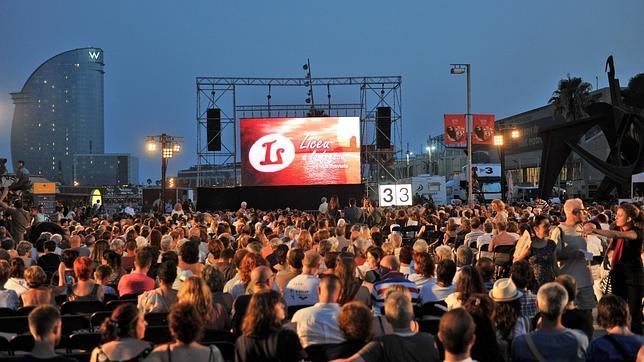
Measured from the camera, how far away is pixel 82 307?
6.74 m

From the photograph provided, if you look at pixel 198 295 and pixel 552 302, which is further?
pixel 198 295

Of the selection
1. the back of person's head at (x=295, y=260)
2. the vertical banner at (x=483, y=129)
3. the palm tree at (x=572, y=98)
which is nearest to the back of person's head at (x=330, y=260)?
the back of person's head at (x=295, y=260)

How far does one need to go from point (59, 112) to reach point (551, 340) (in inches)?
6443

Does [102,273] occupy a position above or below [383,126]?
below

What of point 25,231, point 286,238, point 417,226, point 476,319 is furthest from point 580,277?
point 25,231

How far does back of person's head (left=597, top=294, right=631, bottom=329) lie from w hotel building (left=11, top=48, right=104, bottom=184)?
14920 cm

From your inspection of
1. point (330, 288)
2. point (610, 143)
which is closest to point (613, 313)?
point (330, 288)

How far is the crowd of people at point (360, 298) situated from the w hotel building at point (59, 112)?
475 feet

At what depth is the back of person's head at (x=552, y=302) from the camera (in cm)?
460

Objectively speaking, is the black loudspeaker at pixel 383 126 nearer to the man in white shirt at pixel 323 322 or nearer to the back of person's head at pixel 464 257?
the back of person's head at pixel 464 257

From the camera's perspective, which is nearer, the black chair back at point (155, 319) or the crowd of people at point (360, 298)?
the crowd of people at point (360, 298)

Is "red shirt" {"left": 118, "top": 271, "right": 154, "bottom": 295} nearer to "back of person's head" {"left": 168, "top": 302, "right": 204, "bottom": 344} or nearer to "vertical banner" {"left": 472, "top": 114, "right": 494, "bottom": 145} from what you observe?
"back of person's head" {"left": 168, "top": 302, "right": 204, "bottom": 344}

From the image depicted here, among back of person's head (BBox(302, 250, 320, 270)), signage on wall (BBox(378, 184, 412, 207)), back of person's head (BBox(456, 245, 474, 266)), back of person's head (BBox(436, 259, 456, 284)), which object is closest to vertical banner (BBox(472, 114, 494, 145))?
signage on wall (BBox(378, 184, 412, 207))

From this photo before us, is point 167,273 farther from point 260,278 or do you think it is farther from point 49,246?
point 49,246
